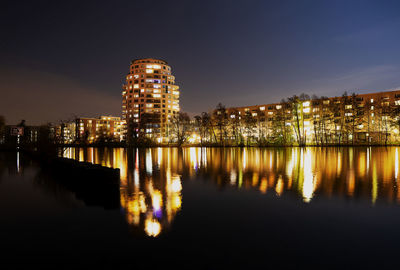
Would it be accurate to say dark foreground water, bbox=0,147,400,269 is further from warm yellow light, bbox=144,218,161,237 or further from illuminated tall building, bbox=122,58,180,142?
illuminated tall building, bbox=122,58,180,142

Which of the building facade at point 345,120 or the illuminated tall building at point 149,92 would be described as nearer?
the building facade at point 345,120

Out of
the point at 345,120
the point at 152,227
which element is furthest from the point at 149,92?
the point at 152,227

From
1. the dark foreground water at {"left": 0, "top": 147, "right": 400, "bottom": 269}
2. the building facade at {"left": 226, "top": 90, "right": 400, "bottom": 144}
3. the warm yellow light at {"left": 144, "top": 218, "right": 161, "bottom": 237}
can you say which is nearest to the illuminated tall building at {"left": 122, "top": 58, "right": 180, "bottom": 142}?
the building facade at {"left": 226, "top": 90, "right": 400, "bottom": 144}

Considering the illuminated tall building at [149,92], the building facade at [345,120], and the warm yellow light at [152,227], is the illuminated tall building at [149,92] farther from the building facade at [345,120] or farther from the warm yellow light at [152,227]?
the warm yellow light at [152,227]

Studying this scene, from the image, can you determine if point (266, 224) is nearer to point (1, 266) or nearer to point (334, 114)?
point (1, 266)

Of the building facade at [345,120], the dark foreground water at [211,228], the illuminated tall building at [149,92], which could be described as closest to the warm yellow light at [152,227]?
the dark foreground water at [211,228]

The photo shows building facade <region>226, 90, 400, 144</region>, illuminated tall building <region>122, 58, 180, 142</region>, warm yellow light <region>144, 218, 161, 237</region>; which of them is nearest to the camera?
warm yellow light <region>144, 218, 161, 237</region>

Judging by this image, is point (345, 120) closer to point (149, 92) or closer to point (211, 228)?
point (211, 228)

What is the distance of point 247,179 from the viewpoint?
1509 centimetres

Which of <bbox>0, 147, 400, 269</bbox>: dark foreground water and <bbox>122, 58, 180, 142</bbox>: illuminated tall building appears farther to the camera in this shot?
<bbox>122, 58, 180, 142</bbox>: illuminated tall building

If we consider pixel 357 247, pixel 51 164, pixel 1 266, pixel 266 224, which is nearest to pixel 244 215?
pixel 266 224

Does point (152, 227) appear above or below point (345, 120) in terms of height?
below

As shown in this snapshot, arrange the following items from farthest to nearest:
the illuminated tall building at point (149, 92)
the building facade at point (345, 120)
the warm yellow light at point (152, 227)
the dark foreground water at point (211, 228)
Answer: the illuminated tall building at point (149, 92)
the building facade at point (345, 120)
the warm yellow light at point (152, 227)
the dark foreground water at point (211, 228)

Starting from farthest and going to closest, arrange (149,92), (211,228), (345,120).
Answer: (149,92) < (345,120) < (211,228)
